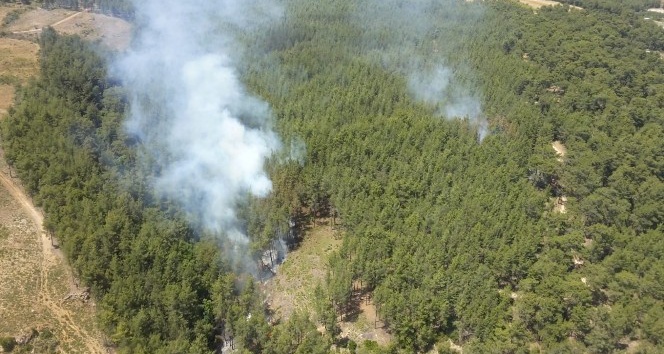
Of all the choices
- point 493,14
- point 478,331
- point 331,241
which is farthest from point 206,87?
point 493,14

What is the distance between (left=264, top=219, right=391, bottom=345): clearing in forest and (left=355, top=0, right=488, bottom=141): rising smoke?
1119 inches

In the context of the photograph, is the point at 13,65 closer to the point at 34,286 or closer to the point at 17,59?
the point at 17,59

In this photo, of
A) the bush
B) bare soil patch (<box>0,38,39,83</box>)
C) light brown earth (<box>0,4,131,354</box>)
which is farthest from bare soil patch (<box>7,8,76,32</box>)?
the bush

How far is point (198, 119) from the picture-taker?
63906 mm

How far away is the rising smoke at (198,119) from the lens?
52.1 metres

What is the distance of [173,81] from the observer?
74.5 metres

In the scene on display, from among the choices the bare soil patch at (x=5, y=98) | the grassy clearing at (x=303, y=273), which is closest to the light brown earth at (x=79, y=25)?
the bare soil patch at (x=5, y=98)

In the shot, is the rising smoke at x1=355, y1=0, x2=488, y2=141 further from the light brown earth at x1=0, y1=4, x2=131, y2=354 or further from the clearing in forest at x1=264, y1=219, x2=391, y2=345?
the light brown earth at x1=0, y1=4, x2=131, y2=354

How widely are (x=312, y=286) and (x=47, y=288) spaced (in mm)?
23848

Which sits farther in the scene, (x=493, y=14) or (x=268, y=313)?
(x=493, y=14)

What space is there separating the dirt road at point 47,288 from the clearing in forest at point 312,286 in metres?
15.4

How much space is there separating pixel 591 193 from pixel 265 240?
36.8 meters

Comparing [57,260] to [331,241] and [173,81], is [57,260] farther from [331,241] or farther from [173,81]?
[173,81]

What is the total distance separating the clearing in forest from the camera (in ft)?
144
